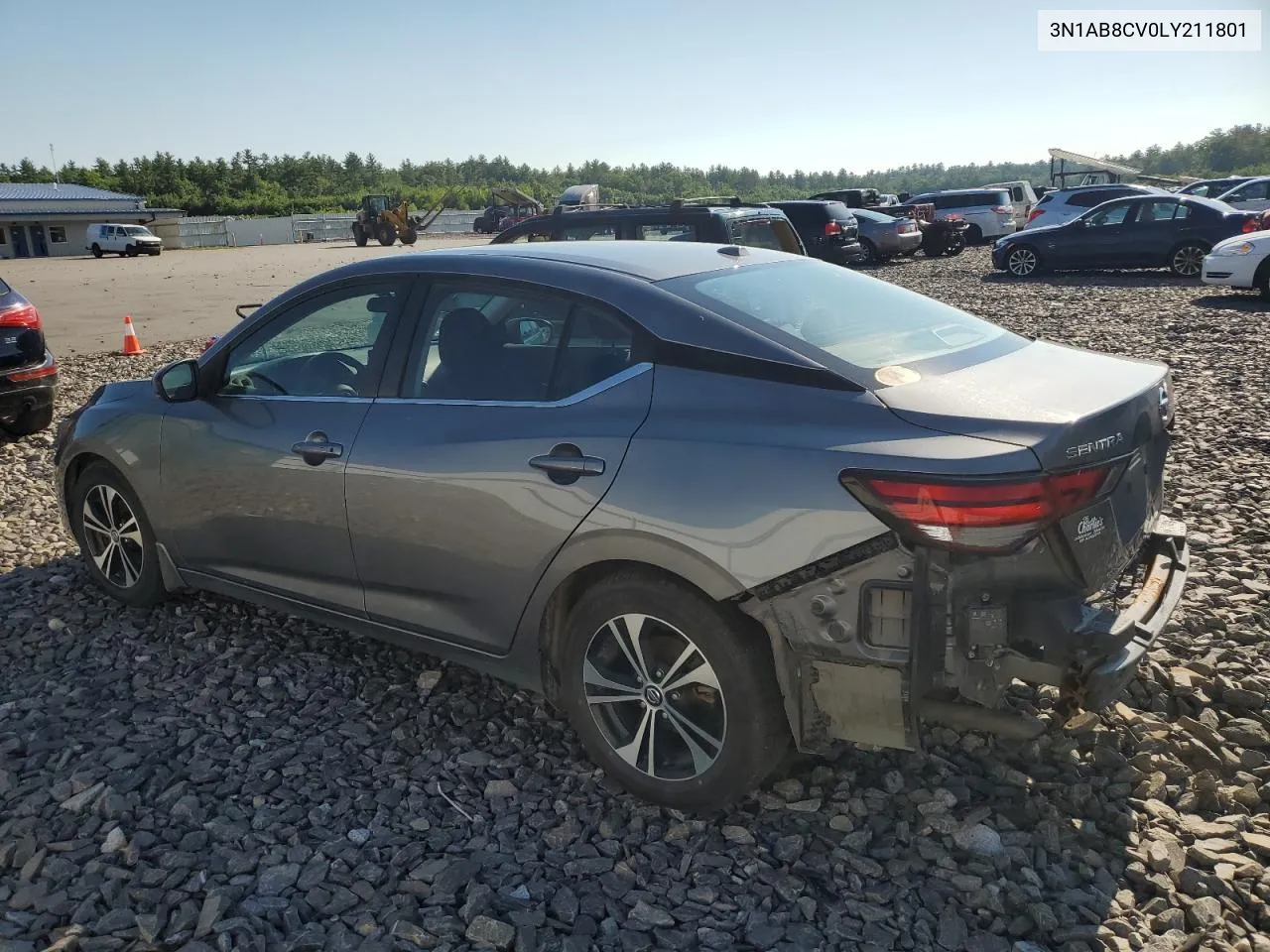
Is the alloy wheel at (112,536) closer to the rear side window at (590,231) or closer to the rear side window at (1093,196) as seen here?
the rear side window at (590,231)

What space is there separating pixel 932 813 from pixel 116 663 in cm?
330

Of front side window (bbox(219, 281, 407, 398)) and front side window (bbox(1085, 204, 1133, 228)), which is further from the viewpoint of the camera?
front side window (bbox(1085, 204, 1133, 228))

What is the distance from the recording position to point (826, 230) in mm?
20609

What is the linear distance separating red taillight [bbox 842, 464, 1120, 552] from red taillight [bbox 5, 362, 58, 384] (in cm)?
738

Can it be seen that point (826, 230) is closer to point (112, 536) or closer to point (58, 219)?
point (112, 536)

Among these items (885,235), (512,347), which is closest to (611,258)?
(512,347)

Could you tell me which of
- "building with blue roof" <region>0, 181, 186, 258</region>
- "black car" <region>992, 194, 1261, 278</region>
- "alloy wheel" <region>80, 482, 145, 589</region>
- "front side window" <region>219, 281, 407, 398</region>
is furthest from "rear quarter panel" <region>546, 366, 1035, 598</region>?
"building with blue roof" <region>0, 181, 186, 258</region>

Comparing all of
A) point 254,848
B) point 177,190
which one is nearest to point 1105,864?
point 254,848

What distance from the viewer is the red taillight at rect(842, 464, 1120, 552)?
2447 mm

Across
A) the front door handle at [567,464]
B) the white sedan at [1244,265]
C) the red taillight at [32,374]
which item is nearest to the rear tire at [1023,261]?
the white sedan at [1244,265]

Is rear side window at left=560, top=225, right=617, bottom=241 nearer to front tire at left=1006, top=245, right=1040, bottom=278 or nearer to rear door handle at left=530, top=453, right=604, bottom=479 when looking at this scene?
rear door handle at left=530, top=453, right=604, bottom=479

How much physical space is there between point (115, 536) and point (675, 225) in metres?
5.98

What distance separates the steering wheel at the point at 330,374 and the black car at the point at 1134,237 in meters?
17.4

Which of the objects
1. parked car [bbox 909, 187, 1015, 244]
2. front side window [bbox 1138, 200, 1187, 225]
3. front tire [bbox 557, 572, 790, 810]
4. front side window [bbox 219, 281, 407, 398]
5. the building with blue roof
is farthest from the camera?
the building with blue roof
